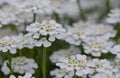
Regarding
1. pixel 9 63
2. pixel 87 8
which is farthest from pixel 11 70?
pixel 87 8

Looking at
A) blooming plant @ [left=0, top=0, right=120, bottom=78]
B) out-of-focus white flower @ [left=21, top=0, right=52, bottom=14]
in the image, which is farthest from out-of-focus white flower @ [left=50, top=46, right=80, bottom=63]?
out-of-focus white flower @ [left=21, top=0, right=52, bottom=14]

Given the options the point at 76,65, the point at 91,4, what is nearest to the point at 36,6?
the point at 76,65

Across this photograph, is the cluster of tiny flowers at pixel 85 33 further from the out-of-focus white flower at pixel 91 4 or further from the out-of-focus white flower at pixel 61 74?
the out-of-focus white flower at pixel 91 4

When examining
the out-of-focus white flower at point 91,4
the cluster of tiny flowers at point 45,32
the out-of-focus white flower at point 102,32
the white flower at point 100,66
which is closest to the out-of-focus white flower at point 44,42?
the cluster of tiny flowers at point 45,32

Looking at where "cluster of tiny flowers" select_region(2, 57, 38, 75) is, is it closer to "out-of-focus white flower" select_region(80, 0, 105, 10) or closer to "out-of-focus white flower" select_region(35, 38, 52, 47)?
"out-of-focus white flower" select_region(35, 38, 52, 47)

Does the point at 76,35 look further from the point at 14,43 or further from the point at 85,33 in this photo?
the point at 14,43
